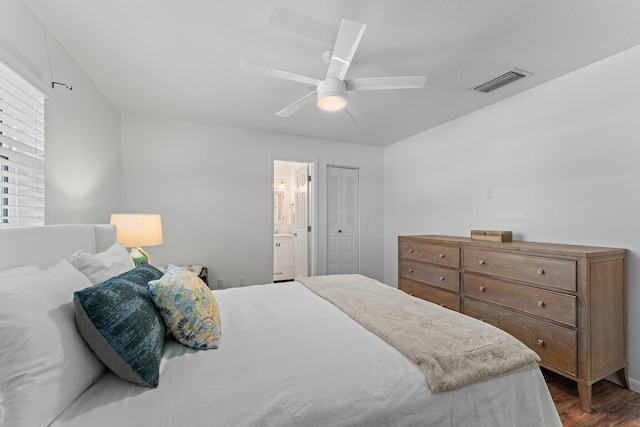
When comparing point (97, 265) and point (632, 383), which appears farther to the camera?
point (632, 383)

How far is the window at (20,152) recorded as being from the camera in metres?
1.48

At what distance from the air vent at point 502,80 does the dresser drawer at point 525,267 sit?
1.50 metres

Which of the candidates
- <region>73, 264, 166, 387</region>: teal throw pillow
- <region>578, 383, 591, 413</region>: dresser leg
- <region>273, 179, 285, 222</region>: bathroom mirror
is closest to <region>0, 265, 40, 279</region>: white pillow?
<region>73, 264, 166, 387</region>: teal throw pillow

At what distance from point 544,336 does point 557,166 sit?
1441mm

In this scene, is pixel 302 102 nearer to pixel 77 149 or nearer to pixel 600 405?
pixel 77 149

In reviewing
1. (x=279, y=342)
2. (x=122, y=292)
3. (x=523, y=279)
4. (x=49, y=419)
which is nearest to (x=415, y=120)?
(x=523, y=279)

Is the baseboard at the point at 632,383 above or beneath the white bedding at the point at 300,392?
beneath

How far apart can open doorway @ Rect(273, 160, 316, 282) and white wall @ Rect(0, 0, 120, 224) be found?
220 cm

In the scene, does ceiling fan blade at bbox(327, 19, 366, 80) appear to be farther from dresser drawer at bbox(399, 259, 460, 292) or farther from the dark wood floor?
the dark wood floor

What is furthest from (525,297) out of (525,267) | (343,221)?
(343,221)

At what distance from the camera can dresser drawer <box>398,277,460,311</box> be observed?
A: 282cm

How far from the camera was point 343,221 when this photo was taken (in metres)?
4.57

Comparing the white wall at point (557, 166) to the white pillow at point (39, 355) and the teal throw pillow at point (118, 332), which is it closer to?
the teal throw pillow at point (118, 332)

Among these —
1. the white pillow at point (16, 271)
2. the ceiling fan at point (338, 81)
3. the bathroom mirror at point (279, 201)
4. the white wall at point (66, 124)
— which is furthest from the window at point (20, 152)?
the bathroom mirror at point (279, 201)
